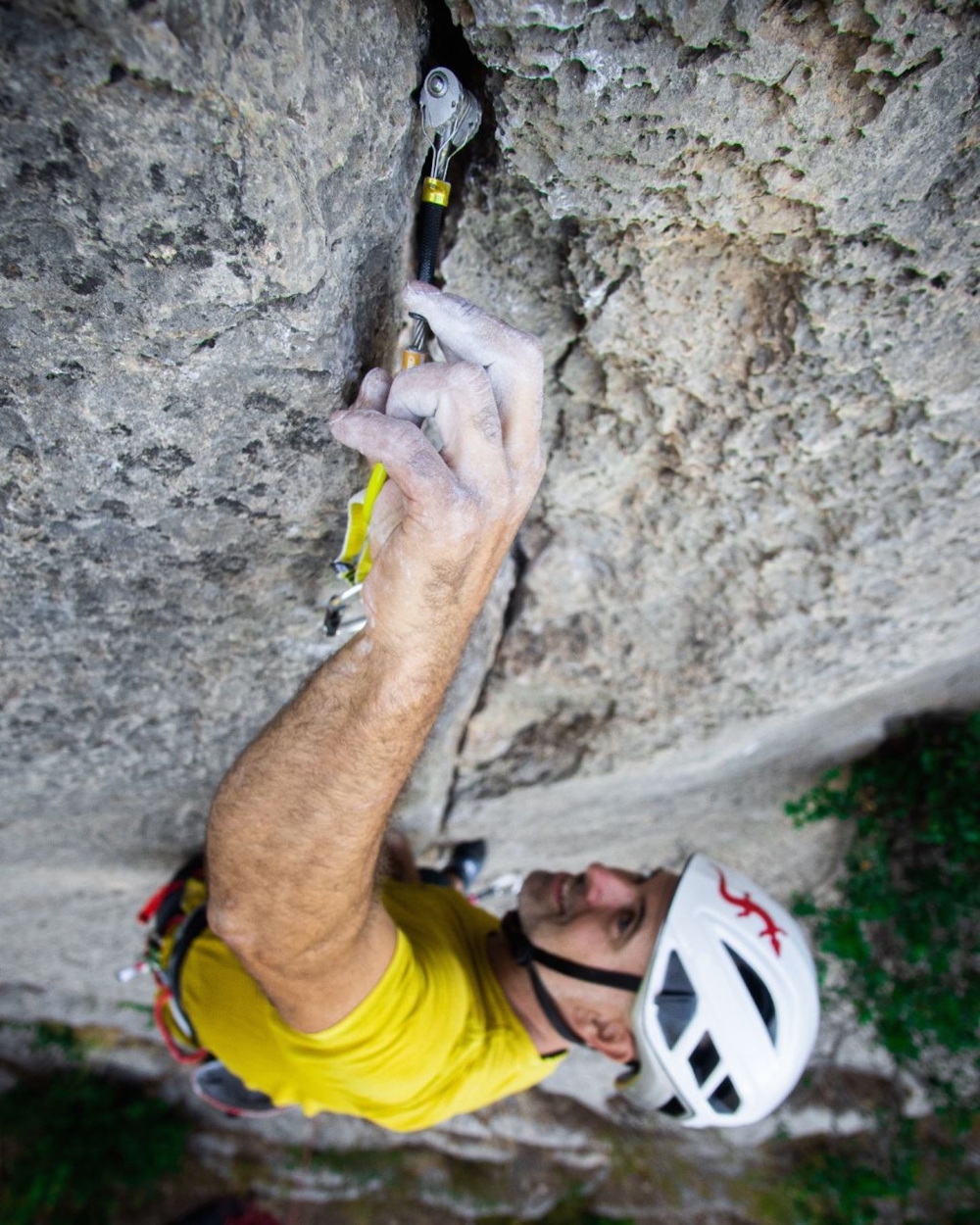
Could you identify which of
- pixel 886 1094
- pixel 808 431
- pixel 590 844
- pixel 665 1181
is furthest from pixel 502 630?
pixel 665 1181

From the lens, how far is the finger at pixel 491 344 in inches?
34.7

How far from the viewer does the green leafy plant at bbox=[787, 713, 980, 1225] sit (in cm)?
277

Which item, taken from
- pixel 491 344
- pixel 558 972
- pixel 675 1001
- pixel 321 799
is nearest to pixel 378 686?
pixel 321 799

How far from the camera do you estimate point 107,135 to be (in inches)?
27.1

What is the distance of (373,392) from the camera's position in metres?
0.94

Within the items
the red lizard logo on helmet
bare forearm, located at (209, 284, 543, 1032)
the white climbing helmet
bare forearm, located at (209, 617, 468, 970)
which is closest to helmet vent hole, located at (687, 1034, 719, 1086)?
the white climbing helmet

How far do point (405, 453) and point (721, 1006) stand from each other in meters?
1.81

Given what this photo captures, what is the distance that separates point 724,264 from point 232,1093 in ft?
8.08

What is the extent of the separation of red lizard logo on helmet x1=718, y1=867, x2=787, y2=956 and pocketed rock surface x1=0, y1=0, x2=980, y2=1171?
22.2 inches

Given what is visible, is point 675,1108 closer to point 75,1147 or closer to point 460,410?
point 460,410

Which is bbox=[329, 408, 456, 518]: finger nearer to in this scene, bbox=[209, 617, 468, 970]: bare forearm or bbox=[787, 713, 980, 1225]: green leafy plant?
bbox=[209, 617, 468, 970]: bare forearm

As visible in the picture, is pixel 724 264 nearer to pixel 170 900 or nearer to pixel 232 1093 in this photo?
pixel 170 900

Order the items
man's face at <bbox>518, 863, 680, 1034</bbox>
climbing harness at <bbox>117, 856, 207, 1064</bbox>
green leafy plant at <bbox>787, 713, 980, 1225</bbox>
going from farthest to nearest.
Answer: green leafy plant at <bbox>787, 713, 980, 1225</bbox>, man's face at <bbox>518, 863, 680, 1034</bbox>, climbing harness at <bbox>117, 856, 207, 1064</bbox>

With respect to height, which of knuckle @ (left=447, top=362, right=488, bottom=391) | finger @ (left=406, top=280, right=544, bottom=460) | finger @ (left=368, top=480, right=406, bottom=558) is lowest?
finger @ (left=368, top=480, right=406, bottom=558)
